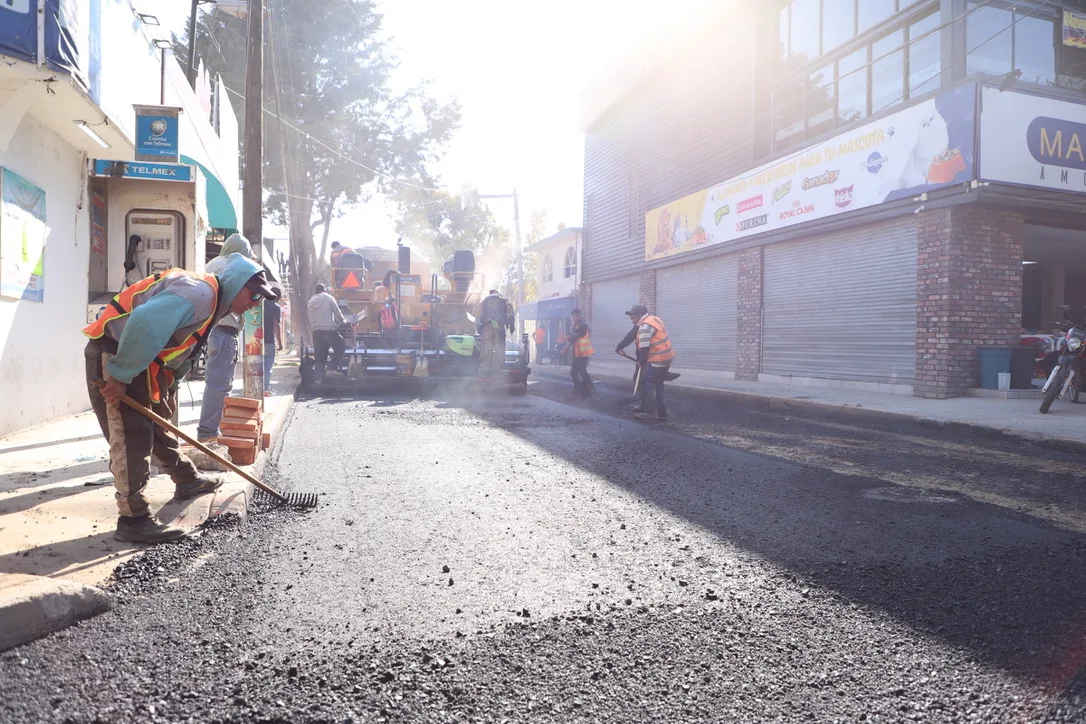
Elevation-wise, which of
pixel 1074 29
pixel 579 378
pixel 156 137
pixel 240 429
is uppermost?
pixel 1074 29

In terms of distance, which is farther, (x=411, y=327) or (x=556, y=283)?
(x=556, y=283)

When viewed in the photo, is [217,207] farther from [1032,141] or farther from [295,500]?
[1032,141]

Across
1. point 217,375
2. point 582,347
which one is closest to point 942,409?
point 582,347

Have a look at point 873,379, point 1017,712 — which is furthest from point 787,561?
point 873,379

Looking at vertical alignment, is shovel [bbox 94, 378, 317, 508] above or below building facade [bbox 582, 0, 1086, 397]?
below

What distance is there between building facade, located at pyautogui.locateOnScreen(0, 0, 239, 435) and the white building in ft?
62.7

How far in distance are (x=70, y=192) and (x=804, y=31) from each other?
14.1 m

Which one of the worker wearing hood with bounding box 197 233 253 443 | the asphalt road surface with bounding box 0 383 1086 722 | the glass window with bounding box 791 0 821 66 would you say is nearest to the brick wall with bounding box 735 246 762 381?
the glass window with bounding box 791 0 821 66

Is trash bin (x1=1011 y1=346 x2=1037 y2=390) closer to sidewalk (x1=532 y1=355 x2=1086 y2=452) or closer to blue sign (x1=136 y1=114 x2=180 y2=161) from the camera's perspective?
sidewalk (x1=532 y1=355 x2=1086 y2=452)

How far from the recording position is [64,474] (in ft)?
16.3

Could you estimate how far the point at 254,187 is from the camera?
26.3 feet

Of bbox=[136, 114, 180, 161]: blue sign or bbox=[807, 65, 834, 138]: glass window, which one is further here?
bbox=[807, 65, 834, 138]: glass window

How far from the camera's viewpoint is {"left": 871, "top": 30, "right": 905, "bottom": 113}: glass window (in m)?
12.6

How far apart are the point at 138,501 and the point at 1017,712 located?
3.76m
